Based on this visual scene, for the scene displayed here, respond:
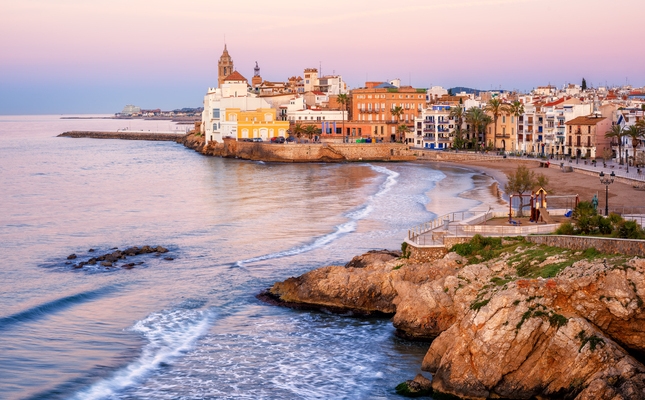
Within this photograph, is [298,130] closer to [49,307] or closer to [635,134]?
[635,134]

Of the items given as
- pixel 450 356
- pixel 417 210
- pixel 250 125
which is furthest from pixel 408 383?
pixel 250 125

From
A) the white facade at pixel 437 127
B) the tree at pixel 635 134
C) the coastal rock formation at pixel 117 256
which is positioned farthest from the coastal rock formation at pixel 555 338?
the white facade at pixel 437 127

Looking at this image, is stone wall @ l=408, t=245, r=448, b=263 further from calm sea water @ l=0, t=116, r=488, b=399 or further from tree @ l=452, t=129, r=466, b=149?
tree @ l=452, t=129, r=466, b=149

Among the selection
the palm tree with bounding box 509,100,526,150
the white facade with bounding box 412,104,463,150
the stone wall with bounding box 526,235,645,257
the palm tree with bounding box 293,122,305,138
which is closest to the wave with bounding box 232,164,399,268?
the stone wall with bounding box 526,235,645,257

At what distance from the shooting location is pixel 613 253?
68.9 feet

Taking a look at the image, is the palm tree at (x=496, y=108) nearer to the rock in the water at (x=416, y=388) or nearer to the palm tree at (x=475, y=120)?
the palm tree at (x=475, y=120)

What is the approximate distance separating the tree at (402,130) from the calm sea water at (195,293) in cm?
4150

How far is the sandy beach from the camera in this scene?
42.7 meters

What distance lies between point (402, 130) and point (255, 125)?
19646mm

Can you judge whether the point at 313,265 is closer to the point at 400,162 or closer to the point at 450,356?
the point at 450,356

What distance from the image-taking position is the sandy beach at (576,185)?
4272 cm

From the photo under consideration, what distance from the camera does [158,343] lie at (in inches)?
909

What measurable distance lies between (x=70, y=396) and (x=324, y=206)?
1327 inches

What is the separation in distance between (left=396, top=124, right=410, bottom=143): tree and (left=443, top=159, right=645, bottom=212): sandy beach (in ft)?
83.7
